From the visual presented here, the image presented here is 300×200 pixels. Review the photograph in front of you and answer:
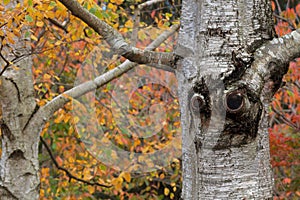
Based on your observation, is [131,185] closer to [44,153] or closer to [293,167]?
[44,153]

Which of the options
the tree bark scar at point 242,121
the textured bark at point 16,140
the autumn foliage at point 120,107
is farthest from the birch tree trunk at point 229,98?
the textured bark at point 16,140

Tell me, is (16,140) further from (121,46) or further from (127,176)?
(121,46)

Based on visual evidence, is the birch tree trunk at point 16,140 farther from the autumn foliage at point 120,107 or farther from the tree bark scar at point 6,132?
the autumn foliage at point 120,107

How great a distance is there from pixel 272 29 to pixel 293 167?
4.13 metres

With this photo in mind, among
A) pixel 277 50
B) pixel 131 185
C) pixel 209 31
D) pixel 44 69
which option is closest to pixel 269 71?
pixel 277 50

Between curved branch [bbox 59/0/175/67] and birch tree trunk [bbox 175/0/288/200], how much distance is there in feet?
0.31

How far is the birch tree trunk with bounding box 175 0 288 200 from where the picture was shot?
3.85 feet

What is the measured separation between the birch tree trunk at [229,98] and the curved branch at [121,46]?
9cm

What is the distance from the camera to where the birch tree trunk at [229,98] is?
1.17m

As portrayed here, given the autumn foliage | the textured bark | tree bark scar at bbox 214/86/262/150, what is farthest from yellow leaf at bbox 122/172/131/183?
tree bark scar at bbox 214/86/262/150

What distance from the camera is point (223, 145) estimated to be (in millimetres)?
1196

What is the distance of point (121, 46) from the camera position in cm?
137

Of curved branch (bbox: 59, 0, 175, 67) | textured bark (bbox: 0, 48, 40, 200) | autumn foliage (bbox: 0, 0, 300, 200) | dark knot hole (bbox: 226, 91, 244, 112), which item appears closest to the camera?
dark knot hole (bbox: 226, 91, 244, 112)

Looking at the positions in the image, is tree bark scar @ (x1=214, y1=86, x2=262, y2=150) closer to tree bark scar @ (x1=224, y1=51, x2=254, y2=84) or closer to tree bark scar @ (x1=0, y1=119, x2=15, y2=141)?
tree bark scar @ (x1=224, y1=51, x2=254, y2=84)
